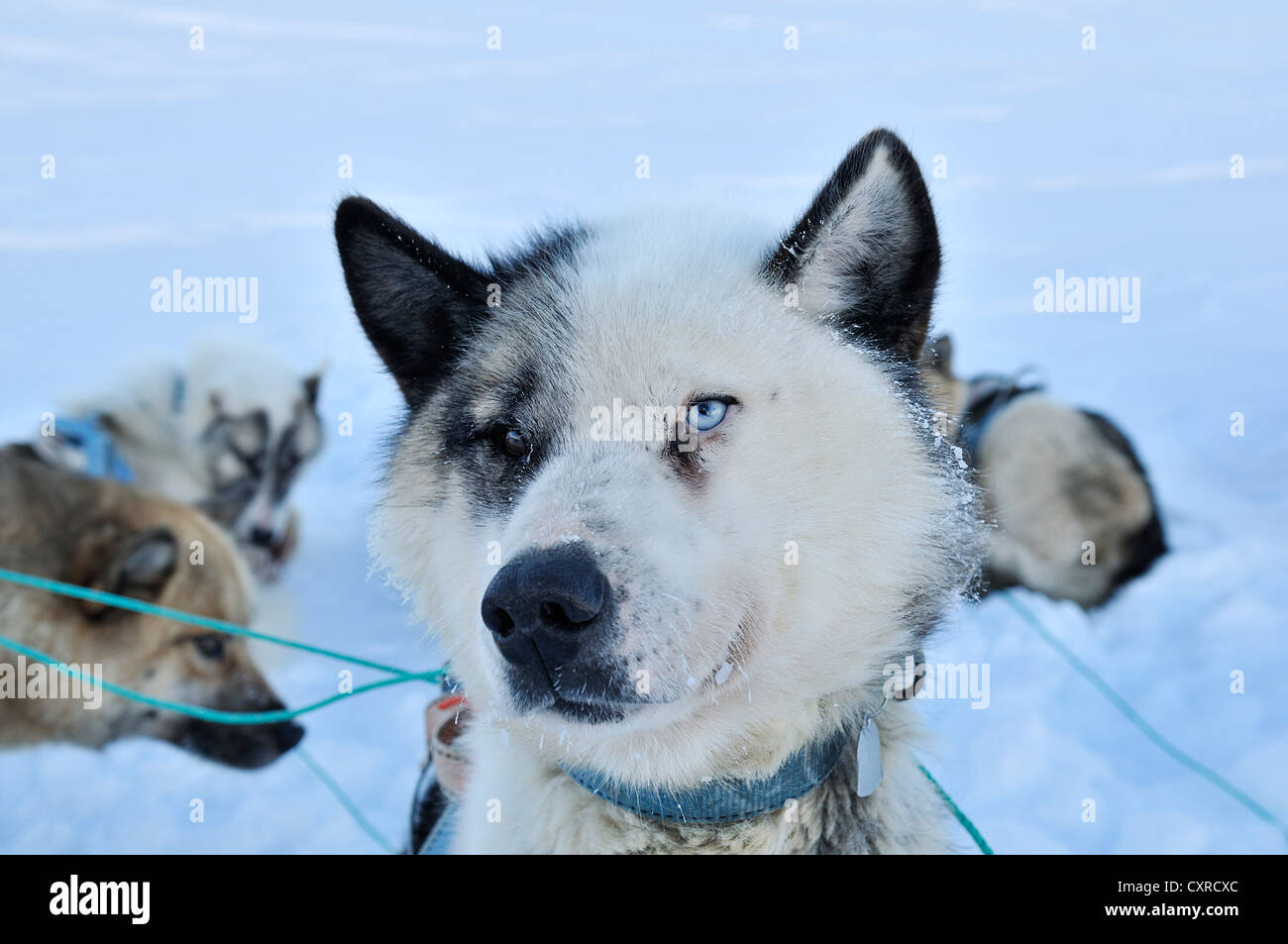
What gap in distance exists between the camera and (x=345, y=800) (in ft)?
13.1

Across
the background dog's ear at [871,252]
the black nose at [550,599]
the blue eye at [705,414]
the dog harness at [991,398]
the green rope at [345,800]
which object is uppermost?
the background dog's ear at [871,252]

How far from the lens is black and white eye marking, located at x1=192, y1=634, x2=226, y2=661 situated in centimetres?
413

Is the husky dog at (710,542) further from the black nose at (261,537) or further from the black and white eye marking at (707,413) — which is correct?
the black nose at (261,537)

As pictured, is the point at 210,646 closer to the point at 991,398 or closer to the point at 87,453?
the point at 87,453

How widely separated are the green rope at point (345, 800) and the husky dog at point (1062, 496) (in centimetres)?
316

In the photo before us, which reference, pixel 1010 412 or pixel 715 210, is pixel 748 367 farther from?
pixel 1010 412

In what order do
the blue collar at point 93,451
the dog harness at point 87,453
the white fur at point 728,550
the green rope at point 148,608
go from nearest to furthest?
the white fur at point 728,550, the green rope at point 148,608, the dog harness at point 87,453, the blue collar at point 93,451

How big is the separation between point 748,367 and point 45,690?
3581mm

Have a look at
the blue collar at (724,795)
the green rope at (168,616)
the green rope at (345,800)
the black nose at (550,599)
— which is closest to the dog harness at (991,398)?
the green rope at (168,616)

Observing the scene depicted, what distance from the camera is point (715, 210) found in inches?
89.0

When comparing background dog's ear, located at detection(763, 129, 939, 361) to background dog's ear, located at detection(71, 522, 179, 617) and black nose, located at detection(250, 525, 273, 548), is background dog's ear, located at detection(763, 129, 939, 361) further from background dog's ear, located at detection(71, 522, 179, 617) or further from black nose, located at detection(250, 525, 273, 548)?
black nose, located at detection(250, 525, 273, 548)

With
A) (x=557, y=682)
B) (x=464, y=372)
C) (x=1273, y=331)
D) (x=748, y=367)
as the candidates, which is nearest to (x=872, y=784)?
(x=557, y=682)

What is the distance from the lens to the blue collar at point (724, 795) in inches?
69.7

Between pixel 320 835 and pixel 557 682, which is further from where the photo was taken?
pixel 320 835
